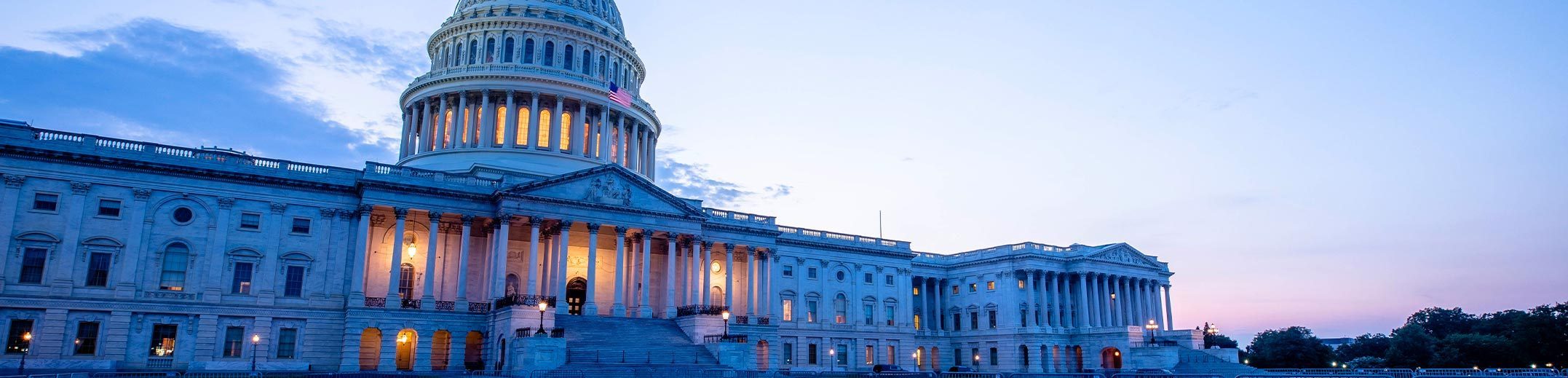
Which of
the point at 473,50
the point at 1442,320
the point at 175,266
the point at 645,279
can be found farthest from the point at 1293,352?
the point at 175,266

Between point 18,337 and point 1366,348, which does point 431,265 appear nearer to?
point 18,337

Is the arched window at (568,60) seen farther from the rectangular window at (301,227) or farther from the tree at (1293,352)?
the tree at (1293,352)

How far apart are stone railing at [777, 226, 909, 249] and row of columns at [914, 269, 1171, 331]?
697 cm

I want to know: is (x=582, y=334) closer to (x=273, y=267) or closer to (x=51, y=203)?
(x=273, y=267)

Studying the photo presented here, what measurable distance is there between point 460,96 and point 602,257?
16.2 meters

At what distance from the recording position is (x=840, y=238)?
71.9 meters

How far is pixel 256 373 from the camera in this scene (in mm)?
36812

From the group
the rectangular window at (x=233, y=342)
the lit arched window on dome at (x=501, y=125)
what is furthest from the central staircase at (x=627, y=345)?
the lit arched window on dome at (x=501, y=125)

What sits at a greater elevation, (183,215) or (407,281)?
(183,215)

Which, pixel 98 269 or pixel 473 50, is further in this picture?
pixel 473 50

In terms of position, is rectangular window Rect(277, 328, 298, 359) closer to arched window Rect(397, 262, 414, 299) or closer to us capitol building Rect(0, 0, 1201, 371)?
us capitol building Rect(0, 0, 1201, 371)

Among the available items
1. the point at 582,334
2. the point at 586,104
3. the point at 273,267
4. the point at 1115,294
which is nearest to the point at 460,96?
the point at 586,104

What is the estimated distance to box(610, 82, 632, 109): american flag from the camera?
6338cm

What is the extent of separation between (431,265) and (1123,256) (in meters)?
58.5
